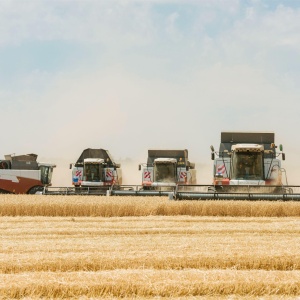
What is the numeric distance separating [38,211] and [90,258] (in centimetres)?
873

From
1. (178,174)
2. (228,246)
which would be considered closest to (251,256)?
(228,246)

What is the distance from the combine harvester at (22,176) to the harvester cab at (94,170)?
209 cm

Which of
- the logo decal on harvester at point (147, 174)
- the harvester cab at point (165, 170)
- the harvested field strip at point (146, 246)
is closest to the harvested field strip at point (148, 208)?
the harvested field strip at point (146, 246)

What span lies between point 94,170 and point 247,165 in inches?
408

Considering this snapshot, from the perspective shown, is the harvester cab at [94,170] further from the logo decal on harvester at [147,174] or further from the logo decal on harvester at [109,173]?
the logo decal on harvester at [147,174]

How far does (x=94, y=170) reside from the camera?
2828cm

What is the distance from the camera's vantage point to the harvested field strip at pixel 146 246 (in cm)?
732

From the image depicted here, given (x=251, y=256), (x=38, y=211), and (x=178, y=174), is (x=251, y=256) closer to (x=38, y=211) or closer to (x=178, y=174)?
(x=38, y=211)

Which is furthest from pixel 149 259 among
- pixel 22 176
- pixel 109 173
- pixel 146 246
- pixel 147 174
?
pixel 22 176

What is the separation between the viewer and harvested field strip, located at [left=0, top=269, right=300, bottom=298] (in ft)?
19.5

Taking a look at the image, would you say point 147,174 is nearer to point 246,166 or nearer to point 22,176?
point 22,176

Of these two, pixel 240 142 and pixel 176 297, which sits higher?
pixel 240 142

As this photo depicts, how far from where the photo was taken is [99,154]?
29.1m

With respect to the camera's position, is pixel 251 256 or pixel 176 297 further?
pixel 251 256
